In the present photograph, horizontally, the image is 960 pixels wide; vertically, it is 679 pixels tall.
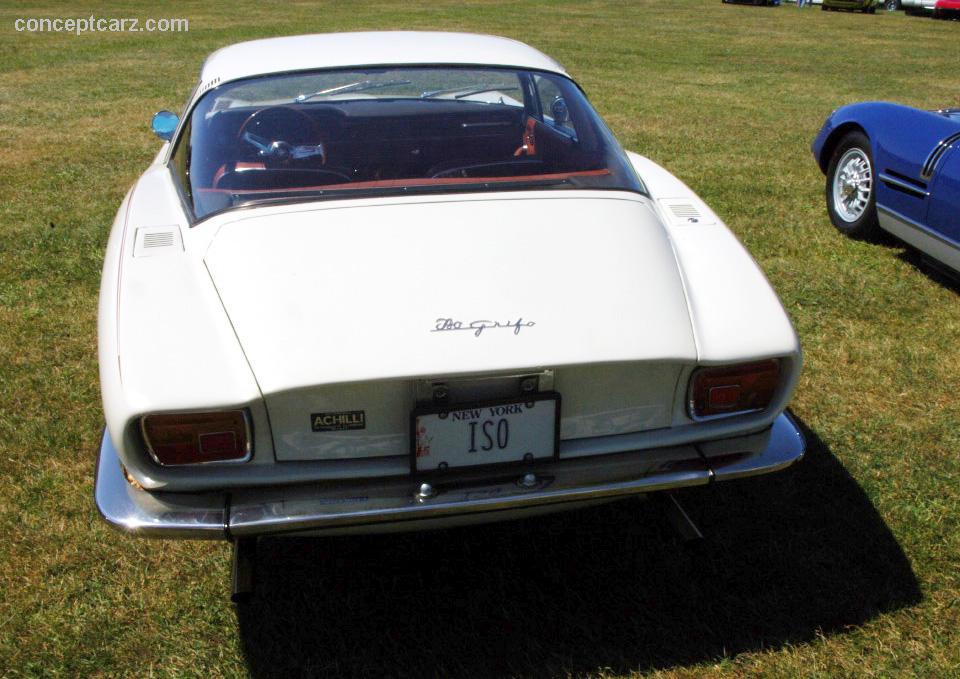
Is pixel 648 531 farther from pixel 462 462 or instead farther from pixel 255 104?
pixel 255 104

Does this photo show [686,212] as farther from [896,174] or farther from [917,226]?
[896,174]

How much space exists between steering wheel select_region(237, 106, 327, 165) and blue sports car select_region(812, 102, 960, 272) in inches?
116

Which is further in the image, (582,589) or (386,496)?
(582,589)

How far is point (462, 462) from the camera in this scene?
2043 mm

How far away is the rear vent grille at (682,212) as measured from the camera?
2.66 meters

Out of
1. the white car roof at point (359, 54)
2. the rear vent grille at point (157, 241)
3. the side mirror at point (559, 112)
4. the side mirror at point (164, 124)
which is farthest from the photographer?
the side mirror at point (164, 124)

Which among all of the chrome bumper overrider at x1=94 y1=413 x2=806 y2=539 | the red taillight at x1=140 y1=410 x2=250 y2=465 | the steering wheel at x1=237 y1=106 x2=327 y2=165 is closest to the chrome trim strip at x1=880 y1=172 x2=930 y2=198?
the chrome bumper overrider at x1=94 y1=413 x2=806 y2=539

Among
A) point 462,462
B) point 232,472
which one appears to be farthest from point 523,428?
point 232,472

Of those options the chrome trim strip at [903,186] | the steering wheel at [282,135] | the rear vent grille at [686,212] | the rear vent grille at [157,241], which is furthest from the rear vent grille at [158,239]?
the chrome trim strip at [903,186]

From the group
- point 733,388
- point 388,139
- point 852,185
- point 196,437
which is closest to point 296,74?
point 388,139

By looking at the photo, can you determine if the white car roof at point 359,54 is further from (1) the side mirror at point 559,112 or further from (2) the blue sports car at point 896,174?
(2) the blue sports car at point 896,174

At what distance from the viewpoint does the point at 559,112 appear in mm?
3109

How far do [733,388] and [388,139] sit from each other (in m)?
1.35

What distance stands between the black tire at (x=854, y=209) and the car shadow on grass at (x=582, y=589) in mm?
2550
